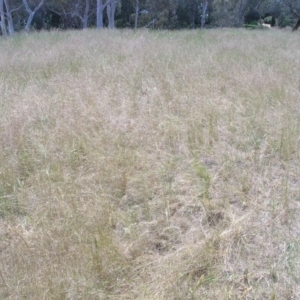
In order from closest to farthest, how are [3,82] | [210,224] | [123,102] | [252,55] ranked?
[210,224] < [123,102] < [3,82] < [252,55]

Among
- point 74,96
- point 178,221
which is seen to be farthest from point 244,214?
point 74,96

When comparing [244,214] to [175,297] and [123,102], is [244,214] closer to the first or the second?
[175,297]

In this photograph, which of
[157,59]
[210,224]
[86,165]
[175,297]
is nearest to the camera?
[175,297]

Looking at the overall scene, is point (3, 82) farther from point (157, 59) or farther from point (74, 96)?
point (157, 59)

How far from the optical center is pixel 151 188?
2.21m

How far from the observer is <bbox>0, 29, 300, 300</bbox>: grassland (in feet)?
4.99

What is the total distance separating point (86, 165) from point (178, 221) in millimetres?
→ 1017

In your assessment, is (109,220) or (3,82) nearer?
(109,220)

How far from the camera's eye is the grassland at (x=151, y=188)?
1522 millimetres

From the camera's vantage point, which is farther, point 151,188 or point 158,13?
point 158,13

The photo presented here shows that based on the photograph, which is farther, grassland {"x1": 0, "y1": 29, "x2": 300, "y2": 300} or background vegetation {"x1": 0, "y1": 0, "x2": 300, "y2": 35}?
background vegetation {"x1": 0, "y1": 0, "x2": 300, "y2": 35}

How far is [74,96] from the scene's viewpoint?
383 cm

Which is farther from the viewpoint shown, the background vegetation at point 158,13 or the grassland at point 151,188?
the background vegetation at point 158,13

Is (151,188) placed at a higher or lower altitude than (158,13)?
lower
